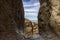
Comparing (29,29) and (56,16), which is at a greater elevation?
(56,16)

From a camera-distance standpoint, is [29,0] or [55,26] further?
[29,0]

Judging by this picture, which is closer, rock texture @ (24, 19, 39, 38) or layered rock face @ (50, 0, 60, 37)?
layered rock face @ (50, 0, 60, 37)

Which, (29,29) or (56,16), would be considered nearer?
(56,16)

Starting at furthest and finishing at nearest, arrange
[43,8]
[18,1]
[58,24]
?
[18,1] → [43,8] → [58,24]

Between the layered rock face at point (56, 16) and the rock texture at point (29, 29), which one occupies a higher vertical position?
the layered rock face at point (56, 16)

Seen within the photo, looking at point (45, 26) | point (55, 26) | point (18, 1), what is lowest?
point (45, 26)

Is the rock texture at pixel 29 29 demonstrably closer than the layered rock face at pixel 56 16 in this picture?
No

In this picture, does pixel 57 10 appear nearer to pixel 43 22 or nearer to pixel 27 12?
pixel 43 22

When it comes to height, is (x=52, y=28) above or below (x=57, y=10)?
below

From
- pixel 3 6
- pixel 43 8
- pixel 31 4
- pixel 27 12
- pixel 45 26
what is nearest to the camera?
pixel 3 6

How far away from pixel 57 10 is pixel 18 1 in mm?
1426

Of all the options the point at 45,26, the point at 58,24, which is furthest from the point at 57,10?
the point at 45,26

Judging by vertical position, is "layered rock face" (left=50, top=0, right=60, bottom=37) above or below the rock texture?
above

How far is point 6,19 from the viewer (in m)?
2.69
